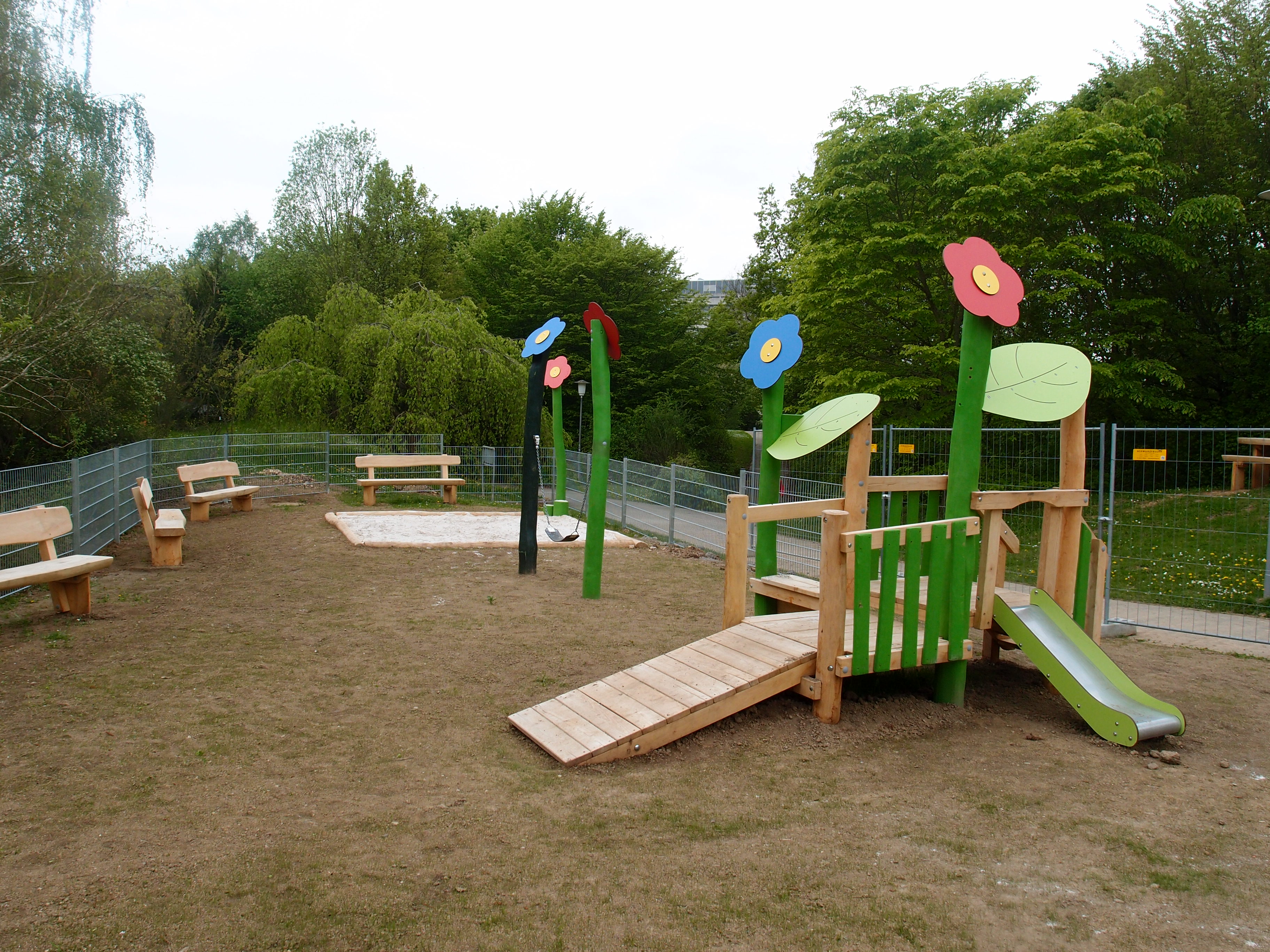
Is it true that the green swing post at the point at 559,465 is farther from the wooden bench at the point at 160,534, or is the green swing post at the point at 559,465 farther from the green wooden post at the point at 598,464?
the wooden bench at the point at 160,534

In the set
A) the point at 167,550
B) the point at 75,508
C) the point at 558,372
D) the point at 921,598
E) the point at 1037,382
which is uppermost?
the point at 558,372

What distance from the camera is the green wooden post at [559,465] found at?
14.1 metres

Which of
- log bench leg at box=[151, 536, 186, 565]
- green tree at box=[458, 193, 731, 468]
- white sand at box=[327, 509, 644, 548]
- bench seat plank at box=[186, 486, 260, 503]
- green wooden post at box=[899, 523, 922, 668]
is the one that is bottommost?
white sand at box=[327, 509, 644, 548]

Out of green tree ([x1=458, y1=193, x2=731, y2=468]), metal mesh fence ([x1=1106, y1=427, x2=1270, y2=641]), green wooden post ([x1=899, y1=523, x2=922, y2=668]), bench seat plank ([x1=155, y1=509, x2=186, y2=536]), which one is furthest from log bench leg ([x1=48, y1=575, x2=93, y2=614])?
green tree ([x1=458, y1=193, x2=731, y2=468])

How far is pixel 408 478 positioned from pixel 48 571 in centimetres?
959

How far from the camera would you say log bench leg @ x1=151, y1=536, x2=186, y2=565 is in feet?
29.8

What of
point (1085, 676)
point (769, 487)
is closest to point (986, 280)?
point (769, 487)

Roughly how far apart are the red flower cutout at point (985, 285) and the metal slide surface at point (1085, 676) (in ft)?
5.67

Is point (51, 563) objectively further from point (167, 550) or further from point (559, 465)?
point (559, 465)

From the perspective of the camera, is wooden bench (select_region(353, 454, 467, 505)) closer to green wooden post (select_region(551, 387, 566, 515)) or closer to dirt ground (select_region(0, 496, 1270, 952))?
green wooden post (select_region(551, 387, 566, 515))

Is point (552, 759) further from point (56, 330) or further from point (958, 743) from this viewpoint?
point (56, 330)

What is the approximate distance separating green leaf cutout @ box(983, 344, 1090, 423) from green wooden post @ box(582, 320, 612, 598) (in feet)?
12.1

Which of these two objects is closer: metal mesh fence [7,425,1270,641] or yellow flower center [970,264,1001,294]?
yellow flower center [970,264,1001,294]

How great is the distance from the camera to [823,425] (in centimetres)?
556
